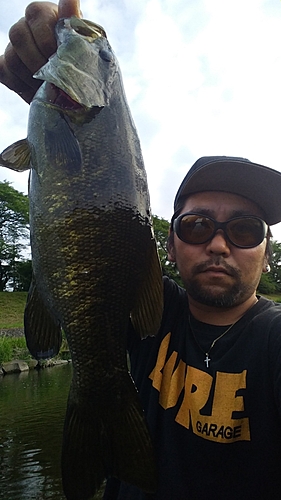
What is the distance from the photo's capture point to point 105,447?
5.71ft

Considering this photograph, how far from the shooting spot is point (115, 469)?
5.66 feet

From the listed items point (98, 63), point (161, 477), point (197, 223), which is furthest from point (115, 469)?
point (98, 63)

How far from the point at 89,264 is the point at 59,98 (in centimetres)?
77

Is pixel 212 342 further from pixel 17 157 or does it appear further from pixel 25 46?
pixel 25 46

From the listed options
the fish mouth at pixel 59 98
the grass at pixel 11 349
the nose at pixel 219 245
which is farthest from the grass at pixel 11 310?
the fish mouth at pixel 59 98

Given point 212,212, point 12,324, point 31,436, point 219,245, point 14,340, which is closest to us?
point 219,245

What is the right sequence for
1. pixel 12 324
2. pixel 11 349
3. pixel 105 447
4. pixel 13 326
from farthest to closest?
pixel 12 324 → pixel 13 326 → pixel 11 349 → pixel 105 447

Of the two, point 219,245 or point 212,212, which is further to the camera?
point 212,212

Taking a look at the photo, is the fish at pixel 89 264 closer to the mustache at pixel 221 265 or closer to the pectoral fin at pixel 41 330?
the pectoral fin at pixel 41 330

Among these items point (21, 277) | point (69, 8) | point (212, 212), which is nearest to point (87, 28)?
point (69, 8)

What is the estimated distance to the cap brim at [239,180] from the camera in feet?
8.22

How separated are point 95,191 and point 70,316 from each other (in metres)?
0.54

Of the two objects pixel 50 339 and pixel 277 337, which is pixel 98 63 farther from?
pixel 277 337

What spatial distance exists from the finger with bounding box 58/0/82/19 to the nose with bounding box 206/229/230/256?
1327mm
